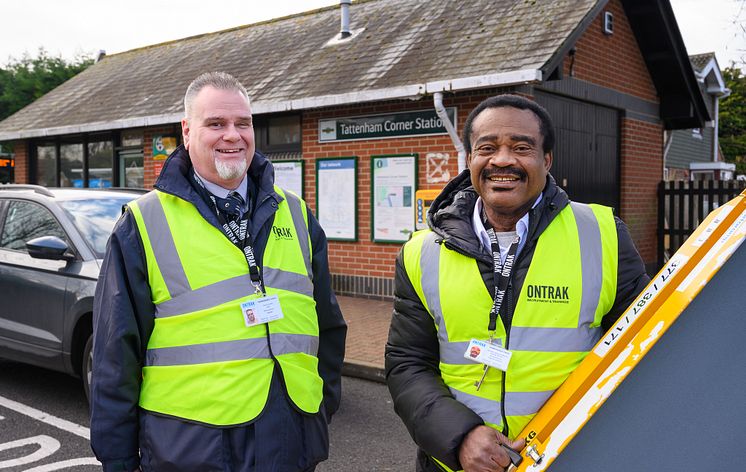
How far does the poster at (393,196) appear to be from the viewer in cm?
945

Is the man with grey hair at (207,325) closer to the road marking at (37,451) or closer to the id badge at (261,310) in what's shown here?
the id badge at (261,310)

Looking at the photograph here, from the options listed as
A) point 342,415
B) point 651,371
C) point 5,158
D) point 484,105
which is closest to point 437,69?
point 342,415

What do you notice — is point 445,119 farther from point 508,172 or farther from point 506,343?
point 506,343

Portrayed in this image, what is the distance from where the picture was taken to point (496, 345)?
6.26 ft

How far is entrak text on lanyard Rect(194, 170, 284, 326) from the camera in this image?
2.12 m

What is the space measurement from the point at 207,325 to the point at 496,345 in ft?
2.80

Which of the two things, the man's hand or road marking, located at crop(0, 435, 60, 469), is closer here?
the man's hand

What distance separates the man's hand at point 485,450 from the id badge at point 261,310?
69 cm

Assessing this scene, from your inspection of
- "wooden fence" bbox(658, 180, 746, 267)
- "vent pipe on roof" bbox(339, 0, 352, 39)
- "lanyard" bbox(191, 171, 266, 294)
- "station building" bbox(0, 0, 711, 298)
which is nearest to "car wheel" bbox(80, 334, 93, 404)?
"lanyard" bbox(191, 171, 266, 294)

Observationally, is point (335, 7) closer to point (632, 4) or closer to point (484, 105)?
point (632, 4)

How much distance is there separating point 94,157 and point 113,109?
1327 mm

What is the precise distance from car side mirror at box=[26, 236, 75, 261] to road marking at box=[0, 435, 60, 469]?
127 cm

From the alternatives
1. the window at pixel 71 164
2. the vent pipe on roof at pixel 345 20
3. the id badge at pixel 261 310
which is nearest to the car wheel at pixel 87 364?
the id badge at pixel 261 310

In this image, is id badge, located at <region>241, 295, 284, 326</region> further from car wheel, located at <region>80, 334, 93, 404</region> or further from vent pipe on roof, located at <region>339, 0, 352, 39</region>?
vent pipe on roof, located at <region>339, 0, 352, 39</region>
